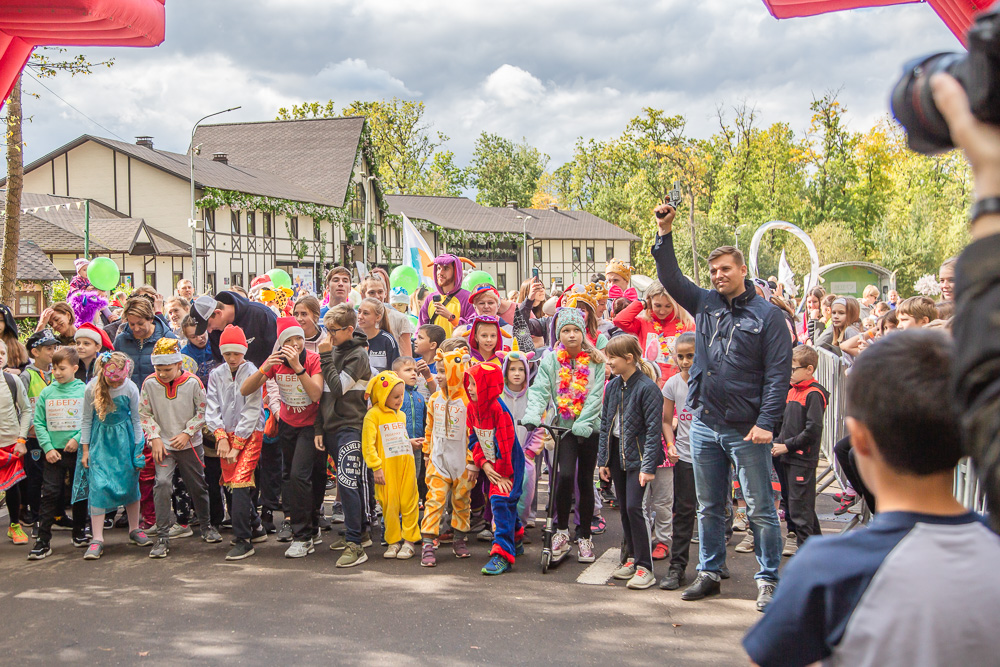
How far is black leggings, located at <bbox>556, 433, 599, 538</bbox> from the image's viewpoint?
678 cm

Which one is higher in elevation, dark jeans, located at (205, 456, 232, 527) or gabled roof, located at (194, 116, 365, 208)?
gabled roof, located at (194, 116, 365, 208)

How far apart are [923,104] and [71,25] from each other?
21.7 feet

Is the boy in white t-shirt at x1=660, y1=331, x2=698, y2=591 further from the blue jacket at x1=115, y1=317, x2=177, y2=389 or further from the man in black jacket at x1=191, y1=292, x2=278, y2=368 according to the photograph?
the blue jacket at x1=115, y1=317, x2=177, y2=389

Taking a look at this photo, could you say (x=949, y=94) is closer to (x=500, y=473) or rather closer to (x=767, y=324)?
(x=767, y=324)

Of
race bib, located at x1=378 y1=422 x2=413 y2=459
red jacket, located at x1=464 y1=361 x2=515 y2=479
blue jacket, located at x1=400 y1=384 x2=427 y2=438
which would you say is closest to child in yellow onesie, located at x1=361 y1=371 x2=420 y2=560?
race bib, located at x1=378 y1=422 x2=413 y2=459

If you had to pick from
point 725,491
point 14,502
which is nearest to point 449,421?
point 725,491

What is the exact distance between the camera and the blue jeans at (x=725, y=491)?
5.52 meters

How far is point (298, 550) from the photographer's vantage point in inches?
280

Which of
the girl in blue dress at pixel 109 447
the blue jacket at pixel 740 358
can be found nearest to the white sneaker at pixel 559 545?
the blue jacket at pixel 740 358

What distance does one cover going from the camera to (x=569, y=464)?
22.3ft

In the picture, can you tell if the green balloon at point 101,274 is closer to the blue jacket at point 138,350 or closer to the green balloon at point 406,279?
the green balloon at point 406,279

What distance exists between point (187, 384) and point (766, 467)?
4652 millimetres

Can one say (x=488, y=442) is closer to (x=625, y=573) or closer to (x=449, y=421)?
(x=449, y=421)

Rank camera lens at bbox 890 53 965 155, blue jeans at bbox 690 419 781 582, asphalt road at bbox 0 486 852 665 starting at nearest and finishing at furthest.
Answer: camera lens at bbox 890 53 965 155 → asphalt road at bbox 0 486 852 665 → blue jeans at bbox 690 419 781 582
